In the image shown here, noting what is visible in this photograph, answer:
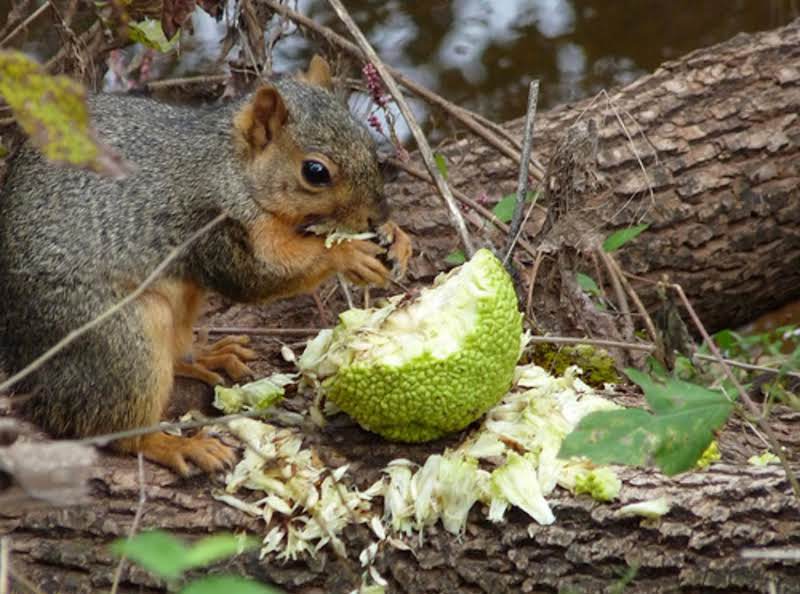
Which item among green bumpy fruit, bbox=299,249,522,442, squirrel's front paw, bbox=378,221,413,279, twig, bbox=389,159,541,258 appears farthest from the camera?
twig, bbox=389,159,541,258

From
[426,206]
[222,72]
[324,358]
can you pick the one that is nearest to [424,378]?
[324,358]

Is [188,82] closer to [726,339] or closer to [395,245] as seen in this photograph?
[395,245]

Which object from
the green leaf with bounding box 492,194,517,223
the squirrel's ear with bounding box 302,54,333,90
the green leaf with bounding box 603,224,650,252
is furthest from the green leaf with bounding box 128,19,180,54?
the green leaf with bounding box 603,224,650,252

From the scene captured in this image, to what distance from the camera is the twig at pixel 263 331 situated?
121 inches

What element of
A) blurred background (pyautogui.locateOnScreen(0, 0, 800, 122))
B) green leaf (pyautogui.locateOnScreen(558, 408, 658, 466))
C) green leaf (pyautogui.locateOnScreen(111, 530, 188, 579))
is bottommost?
blurred background (pyautogui.locateOnScreen(0, 0, 800, 122))

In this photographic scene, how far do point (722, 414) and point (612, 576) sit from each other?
336mm

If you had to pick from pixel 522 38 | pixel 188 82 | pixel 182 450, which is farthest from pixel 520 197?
pixel 522 38

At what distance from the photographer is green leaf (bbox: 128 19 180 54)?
3129 millimetres

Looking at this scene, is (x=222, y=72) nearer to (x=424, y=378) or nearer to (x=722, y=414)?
(x=424, y=378)

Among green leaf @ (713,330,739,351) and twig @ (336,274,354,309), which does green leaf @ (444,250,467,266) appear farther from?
green leaf @ (713,330,739,351)

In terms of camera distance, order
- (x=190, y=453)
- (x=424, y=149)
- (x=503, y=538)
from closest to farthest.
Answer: (x=503, y=538)
(x=190, y=453)
(x=424, y=149)

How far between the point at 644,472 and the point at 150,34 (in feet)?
5.10

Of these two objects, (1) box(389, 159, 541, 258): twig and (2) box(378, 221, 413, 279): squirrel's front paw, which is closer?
(2) box(378, 221, 413, 279): squirrel's front paw

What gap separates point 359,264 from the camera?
2717mm
